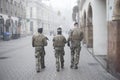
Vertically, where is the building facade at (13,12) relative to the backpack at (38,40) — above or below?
above

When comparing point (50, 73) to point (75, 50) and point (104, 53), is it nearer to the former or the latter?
point (75, 50)

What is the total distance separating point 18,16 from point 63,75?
4566 cm

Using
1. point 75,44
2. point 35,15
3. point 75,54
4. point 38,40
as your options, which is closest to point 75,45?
point 75,44

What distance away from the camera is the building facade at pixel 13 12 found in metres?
43.2

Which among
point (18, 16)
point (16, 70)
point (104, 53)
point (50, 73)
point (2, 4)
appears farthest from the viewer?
point (18, 16)

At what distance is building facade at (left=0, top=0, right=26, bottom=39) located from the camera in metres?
43.2

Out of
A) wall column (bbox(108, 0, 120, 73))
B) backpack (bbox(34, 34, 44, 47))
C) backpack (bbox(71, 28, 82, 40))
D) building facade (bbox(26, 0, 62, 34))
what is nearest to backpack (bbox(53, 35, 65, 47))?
backpack (bbox(34, 34, 44, 47))

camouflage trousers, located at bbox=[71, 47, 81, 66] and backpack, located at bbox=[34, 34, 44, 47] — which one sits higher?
backpack, located at bbox=[34, 34, 44, 47]

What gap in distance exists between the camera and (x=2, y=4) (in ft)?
140

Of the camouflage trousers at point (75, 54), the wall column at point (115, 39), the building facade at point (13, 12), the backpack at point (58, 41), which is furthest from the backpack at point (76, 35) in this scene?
the building facade at point (13, 12)

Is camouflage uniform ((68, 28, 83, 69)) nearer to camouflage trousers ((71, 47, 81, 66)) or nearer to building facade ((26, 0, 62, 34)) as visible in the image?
camouflage trousers ((71, 47, 81, 66))

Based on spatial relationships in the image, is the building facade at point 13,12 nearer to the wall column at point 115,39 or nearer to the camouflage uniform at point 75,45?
the camouflage uniform at point 75,45

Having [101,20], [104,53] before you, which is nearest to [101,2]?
[101,20]

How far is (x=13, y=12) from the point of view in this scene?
50.1 m
